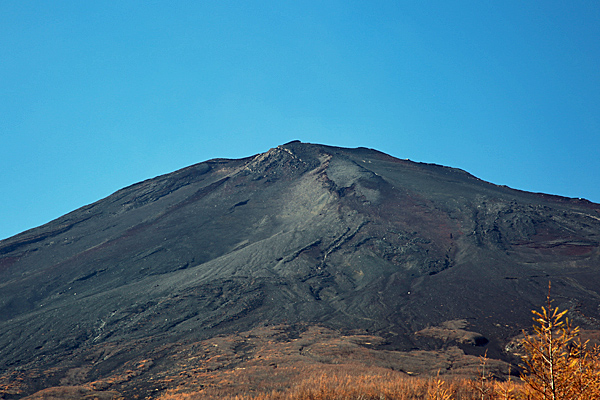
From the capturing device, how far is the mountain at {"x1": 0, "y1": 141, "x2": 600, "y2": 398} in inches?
1017

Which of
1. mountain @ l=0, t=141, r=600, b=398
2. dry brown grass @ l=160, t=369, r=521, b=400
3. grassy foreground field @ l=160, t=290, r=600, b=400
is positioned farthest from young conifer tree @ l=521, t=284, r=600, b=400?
mountain @ l=0, t=141, r=600, b=398

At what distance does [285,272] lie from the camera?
37.4m

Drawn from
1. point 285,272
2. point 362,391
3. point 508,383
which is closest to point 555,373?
point 362,391

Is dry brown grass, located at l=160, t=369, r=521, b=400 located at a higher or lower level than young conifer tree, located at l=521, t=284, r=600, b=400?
A: lower

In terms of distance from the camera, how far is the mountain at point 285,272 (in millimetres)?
Result: 25828

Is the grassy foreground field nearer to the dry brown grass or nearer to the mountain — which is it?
the dry brown grass

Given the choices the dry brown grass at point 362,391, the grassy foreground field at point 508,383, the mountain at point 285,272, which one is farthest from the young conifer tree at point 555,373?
the mountain at point 285,272

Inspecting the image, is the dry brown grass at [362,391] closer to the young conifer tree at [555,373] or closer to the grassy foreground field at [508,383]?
the grassy foreground field at [508,383]

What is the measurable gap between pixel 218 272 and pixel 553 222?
109 ft

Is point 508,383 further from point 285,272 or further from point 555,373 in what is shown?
point 285,272

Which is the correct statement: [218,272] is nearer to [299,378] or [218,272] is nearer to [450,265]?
[450,265]

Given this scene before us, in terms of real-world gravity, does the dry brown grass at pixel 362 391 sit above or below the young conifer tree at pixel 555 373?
below

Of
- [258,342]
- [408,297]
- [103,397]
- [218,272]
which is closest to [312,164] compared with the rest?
[218,272]

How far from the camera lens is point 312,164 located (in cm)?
6238
